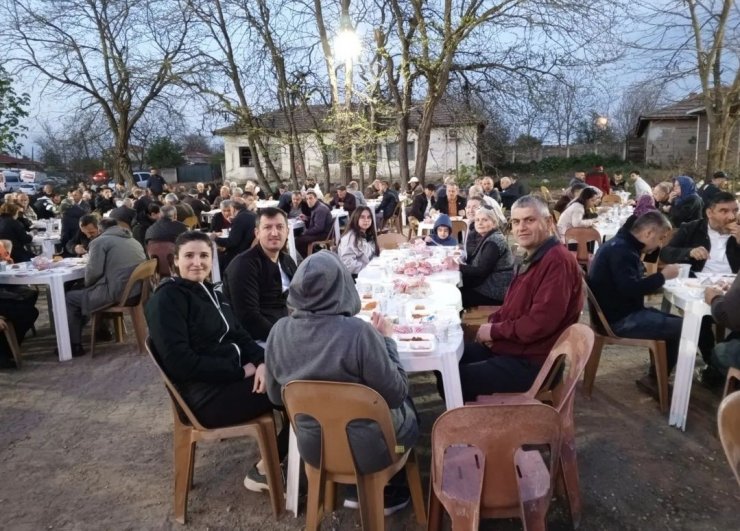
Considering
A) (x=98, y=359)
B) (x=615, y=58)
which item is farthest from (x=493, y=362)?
(x=615, y=58)

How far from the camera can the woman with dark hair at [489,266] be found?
4.54 metres

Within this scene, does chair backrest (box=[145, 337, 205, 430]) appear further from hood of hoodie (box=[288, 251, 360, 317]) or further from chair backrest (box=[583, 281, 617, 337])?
chair backrest (box=[583, 281, 617, 337])

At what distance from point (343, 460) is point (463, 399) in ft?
3.20

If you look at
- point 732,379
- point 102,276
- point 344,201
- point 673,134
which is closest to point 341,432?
point 732,379

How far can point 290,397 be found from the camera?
2.11m

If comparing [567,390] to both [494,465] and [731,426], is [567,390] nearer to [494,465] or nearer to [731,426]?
[494,465]

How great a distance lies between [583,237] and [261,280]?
4455 millimetres

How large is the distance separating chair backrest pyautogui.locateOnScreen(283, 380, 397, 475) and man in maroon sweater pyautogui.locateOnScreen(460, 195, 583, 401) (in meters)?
0.97

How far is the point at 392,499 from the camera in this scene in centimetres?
270

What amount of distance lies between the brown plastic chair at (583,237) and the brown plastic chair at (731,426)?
498 centimetres

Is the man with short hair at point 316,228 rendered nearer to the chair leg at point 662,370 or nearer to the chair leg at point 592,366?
the chair leg at point 592,366

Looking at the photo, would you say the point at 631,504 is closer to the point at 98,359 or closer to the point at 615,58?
the point at 98,359

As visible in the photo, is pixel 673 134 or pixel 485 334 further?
pixel 673 134

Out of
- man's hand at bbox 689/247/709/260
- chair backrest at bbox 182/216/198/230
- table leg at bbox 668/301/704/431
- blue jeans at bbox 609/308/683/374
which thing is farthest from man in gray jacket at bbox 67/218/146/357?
man's hand at bbox 689/247/709/260
